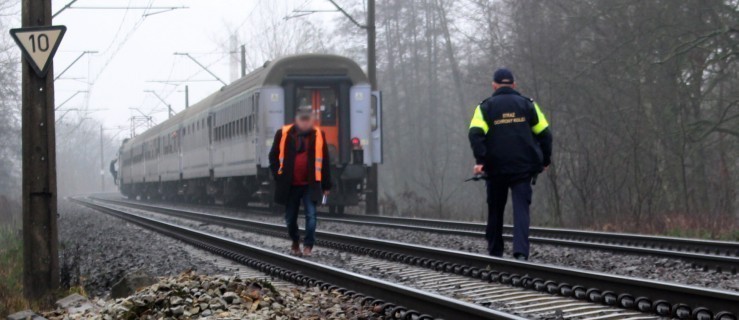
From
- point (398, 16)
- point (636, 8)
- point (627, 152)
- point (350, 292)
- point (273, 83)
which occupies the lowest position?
point (350, 292)

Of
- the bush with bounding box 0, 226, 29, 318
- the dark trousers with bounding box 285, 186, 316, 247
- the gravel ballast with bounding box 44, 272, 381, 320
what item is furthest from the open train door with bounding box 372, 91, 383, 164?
the gravel ballast with bounding box 44, 272, 381, 320

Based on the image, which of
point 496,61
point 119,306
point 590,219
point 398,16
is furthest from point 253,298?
point 398,16

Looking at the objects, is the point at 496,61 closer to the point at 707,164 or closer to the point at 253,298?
the point at 707,164

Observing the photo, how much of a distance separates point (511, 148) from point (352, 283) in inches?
84.2

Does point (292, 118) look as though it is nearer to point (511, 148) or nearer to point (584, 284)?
point (511, 148)

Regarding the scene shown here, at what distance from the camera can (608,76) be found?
2248 cm

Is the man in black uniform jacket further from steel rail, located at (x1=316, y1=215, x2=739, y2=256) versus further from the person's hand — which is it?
steel rail, located at (x1=316, y1=215, x2=739, y2=256)

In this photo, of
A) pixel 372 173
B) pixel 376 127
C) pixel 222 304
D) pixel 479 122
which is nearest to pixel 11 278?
pixel 222 304

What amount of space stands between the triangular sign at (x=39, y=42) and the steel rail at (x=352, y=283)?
281cm

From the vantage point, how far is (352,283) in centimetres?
773

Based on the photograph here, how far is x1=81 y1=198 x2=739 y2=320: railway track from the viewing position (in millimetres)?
5730

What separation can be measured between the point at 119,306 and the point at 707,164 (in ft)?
55.1

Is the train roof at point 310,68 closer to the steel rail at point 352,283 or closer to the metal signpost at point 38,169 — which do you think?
the steel rail at point 352,283

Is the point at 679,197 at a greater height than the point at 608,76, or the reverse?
the point at 608,76
